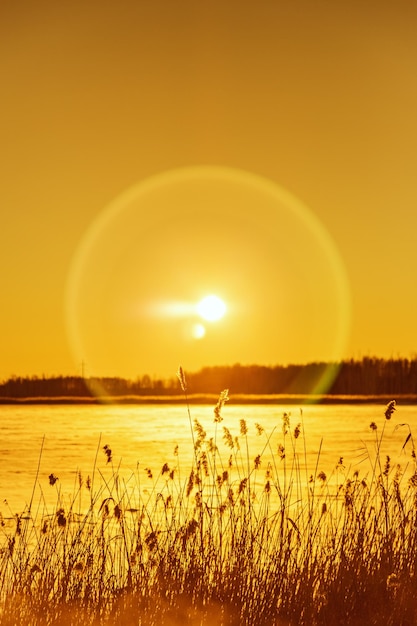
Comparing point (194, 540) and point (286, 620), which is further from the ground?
point (194, 540)

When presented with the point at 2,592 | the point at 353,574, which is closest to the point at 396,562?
the point at 353,574

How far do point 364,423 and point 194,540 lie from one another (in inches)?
1084

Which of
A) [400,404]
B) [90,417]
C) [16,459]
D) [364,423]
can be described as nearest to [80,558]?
[16,459]

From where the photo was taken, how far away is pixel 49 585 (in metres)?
7.44

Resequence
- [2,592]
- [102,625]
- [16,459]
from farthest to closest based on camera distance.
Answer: [16,459] → [2,592] → [102,625]

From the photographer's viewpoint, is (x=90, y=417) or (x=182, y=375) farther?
(x=90, y=417)

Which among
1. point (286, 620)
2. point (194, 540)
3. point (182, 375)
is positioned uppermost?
point (182, 375)

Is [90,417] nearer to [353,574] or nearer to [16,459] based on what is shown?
[16,459]

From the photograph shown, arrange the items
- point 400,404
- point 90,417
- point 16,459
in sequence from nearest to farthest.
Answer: point 16,459 → point 90,417 → point 400,404

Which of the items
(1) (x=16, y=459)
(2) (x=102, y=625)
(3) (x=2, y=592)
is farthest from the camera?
(1) (x=16, y=459)

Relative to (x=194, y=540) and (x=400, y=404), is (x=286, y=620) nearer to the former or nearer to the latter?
(x=194, y=540)

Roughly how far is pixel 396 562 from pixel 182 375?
2.31 metres

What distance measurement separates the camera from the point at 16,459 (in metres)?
21.0

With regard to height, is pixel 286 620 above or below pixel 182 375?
below
